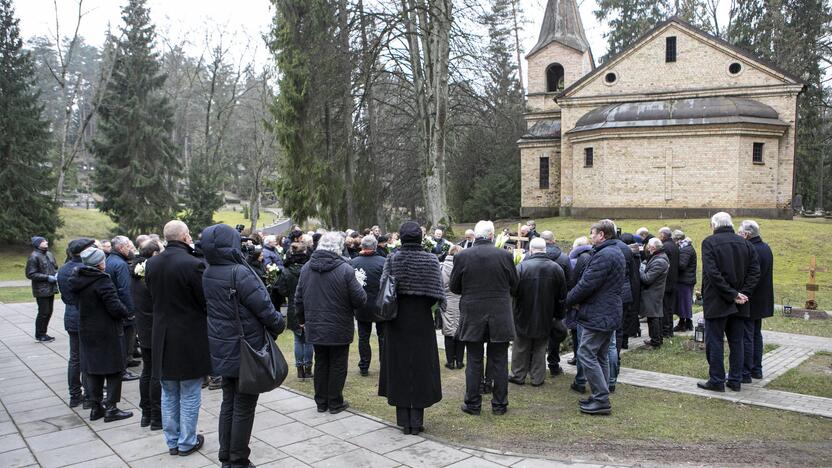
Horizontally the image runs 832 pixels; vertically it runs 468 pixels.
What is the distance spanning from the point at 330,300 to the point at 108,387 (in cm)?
253

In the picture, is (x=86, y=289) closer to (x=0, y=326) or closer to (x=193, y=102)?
(x=0, y=326)

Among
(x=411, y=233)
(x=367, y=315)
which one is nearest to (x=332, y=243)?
(x=411, y=233)

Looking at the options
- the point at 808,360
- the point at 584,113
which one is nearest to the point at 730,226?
the point at 808,360

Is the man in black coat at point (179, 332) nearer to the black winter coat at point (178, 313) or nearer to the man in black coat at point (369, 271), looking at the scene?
the black winter coat at point (178, 313)

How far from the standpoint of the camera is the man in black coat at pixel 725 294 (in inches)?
262

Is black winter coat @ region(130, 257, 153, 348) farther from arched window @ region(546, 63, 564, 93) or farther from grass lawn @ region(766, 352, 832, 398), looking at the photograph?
arched window @ region(546, 63, 564, 93)

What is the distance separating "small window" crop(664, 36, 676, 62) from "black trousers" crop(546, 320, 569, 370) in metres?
25.3

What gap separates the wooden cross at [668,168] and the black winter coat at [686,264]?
18.5 meters

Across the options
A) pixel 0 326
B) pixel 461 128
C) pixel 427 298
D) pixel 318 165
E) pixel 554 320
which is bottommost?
pixel 0 326

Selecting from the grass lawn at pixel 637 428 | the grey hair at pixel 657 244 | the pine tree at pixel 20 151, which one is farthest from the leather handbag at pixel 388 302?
the pine tree at pixel 20 151

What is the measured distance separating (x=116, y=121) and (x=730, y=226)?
111ft

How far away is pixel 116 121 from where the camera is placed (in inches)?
1278

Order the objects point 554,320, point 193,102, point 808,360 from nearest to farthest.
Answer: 1. point 554,320
2. point 808,360
3. point 193,102

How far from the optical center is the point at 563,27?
108 feet
